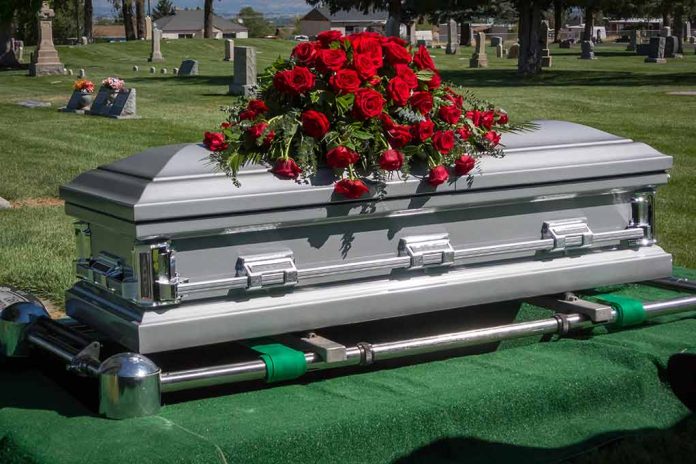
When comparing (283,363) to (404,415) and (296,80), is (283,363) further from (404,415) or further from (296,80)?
(296,80)

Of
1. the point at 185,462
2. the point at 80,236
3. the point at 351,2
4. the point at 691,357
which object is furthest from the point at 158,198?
the point at 351,2

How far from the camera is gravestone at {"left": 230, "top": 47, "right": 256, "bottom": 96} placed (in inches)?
955

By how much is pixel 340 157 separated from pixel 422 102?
446mm

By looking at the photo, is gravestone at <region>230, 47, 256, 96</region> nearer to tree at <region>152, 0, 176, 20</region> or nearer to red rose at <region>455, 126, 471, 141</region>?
red rose at <region>455, 126, 471, 141</region>

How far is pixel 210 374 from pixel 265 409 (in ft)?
0.67

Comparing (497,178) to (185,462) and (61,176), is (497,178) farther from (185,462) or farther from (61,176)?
(61,176)

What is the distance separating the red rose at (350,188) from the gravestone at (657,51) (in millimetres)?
41483

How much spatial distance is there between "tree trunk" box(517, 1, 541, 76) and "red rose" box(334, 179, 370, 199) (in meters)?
31.5

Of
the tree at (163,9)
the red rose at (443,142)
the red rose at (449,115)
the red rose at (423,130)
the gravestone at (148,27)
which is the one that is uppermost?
the tree at (163,9)

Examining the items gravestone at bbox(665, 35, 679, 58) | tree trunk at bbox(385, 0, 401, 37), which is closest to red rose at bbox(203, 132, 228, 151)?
tree trunk at bbox(385, 0, 401, 37)

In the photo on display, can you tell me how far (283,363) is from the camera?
3.35 m

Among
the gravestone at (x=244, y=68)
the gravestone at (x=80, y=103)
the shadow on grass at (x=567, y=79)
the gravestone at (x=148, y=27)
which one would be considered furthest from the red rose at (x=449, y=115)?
the gravestone at (x=148, y=27)

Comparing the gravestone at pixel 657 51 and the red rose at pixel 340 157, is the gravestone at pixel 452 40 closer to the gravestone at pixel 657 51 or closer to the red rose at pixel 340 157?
the gravestone at pixel 657 51

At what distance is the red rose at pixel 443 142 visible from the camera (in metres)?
3.68
